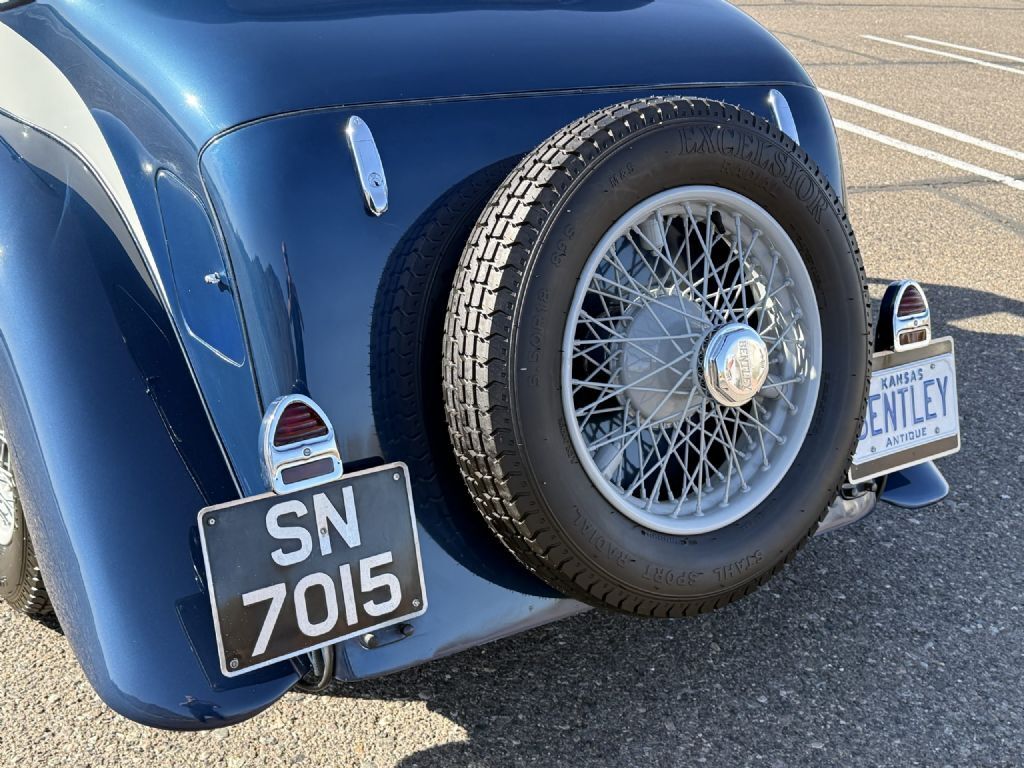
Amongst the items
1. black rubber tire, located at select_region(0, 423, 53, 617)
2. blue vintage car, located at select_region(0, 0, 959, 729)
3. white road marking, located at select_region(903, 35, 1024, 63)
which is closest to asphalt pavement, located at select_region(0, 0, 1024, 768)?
black rubber tire, located at select_region(0, 423, 53, 617)

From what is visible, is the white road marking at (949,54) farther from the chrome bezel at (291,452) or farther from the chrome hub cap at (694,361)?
Answer: the chrome bezel at (291,452)

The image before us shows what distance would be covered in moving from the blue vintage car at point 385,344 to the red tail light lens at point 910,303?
0.91ft

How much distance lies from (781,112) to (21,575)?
Result: 6.45 ft

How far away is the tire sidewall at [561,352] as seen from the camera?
1.96 metres

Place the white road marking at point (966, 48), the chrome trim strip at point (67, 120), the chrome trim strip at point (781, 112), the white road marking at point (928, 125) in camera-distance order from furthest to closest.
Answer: the white road marking at point (966, 48) → the white road marking at point (928, 125) → the chrome trim strip at point (781, 112) → the chrome trim strip at point (67, 120)

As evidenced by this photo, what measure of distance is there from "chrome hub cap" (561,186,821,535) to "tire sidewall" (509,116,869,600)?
3cm

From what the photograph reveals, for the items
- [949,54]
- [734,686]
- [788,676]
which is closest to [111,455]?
[734,686]

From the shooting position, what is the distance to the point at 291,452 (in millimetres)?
1959

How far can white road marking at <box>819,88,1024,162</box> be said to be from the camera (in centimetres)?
666

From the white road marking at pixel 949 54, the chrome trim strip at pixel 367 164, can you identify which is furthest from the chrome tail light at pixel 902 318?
the white road marking at pixel 949 54

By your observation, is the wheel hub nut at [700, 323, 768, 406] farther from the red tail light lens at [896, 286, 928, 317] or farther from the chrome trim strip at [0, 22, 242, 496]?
the chrome trim strip at [0, 22, 242, 496]

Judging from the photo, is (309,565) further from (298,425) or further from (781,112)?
(781,112)

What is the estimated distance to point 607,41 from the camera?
2.54 meters

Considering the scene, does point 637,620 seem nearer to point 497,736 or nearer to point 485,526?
point 497,736
